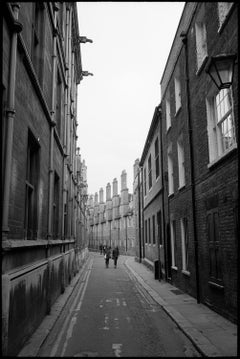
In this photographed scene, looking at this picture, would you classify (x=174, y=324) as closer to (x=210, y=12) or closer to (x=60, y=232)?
(x=60, y=232)

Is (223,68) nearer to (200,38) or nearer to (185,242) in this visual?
(200,38)

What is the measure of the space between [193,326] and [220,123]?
515cm

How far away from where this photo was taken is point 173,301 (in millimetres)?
11547

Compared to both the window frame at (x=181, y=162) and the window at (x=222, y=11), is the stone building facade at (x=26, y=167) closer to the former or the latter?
the window at (x=222, y=11)

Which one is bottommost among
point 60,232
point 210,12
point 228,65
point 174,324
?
point 174,324

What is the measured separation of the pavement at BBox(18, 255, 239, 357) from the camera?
20.9 feet

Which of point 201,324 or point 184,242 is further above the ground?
point 184,242

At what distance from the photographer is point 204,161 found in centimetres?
1049

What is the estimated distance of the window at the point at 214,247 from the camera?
9273 millimetres

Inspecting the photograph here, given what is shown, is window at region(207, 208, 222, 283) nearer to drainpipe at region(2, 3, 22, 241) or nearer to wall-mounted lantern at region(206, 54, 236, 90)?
wall-mounted lantern at region(206, 54, 236, 90)

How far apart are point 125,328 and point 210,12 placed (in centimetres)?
851

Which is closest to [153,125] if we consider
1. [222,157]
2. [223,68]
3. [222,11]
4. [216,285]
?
[222,11]

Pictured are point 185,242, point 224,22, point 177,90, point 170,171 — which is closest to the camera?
point 224,22

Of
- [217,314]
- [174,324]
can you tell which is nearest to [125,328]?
[174,324]
